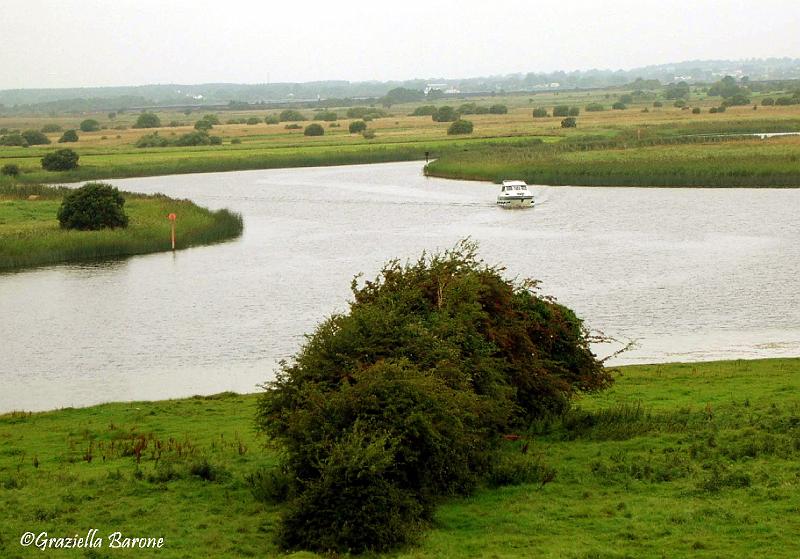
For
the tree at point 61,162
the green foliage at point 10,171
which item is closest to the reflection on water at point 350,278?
the green foliage at point 10,171

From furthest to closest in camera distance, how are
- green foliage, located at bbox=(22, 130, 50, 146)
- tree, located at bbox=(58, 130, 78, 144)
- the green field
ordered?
tree, located at bbox=(58, 130, 78, 144) → green foliage, located at bbox=(22, 130, 50, 146) → the green field

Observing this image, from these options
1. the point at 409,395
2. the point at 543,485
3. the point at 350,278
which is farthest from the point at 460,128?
the point at 409,395

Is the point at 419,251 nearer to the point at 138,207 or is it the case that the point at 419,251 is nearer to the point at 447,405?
the point at 138,207

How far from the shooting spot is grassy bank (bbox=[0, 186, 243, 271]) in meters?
43.7

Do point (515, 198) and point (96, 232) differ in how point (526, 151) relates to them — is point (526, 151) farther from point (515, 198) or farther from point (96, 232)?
→ point (96, 232)

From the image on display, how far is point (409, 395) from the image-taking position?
45.5ft

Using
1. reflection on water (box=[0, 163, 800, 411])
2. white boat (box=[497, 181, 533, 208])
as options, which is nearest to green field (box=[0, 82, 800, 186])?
reflection on water (box=[0, 163, 800, 411])

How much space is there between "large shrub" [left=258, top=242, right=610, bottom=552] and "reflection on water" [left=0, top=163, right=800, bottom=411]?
311 inches

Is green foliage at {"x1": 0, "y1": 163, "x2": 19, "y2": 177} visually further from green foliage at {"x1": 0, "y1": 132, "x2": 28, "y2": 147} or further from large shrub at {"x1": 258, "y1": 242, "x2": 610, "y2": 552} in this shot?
large shrub at {"x1": 258, "y1": 242, "x2": 610, "y2": 552}

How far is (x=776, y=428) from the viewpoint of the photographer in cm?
1594

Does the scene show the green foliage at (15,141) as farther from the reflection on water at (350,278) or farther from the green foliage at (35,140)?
the reflection on water at (350,278)

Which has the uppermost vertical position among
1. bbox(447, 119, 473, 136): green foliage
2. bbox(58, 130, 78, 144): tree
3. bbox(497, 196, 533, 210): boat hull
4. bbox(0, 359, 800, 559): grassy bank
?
bbox(0, 359, 800, 559): grassy bank

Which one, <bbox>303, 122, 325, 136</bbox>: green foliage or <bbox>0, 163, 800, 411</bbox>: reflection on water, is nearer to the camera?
<bbox>0, 163, 800, 411</bbox>: reflection on water

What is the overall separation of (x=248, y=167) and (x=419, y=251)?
4373 cm
